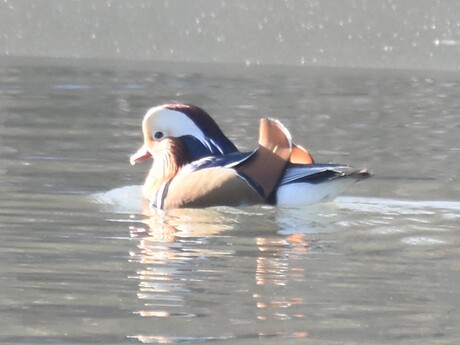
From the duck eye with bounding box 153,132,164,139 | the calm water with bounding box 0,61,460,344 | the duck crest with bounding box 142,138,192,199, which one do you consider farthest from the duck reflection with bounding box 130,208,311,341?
the duck eye with bounding box 153,132,164,139

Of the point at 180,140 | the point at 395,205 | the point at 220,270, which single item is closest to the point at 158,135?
the point at 180,140

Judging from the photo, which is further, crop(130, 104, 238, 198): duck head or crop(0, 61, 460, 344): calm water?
crop(130, 104, 238, 198): duck head

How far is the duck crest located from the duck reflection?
0.43m

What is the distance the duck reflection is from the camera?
16.9 ft

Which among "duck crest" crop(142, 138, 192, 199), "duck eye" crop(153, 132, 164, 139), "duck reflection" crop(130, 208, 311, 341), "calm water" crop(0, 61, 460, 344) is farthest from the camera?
"duck eye" crop(153, 132, 164, 139)

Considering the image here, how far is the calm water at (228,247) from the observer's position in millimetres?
5012

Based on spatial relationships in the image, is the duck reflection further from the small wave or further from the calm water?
the small wave

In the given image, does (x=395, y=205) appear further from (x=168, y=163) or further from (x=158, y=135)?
(x=158, y=135)

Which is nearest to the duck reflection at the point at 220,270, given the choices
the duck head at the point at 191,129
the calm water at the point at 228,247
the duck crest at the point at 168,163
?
the calm water at the point at 228,247

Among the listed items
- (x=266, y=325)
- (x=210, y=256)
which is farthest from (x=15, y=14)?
(x=266, y=325)

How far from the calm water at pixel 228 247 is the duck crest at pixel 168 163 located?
0.54 feet

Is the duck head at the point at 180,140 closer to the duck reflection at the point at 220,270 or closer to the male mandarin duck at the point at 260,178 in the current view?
the male mandarin duck at the point at 260,178

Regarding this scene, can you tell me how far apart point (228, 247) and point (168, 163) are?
1.83 m

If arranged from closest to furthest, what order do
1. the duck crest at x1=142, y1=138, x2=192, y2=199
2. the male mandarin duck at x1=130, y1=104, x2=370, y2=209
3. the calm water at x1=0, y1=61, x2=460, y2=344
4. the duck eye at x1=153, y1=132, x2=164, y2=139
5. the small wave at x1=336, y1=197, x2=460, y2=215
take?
the calm water at x1=0, y1=61, x2=460, y2=344 < the male mandarin duck at x1=130, y1=104, x2=370, y2=209 < the small wave at x1=336, y1=197, x2=460, y2=215 < the duck crest at x1=142, y1=138, x2=192, y2=199 < the duck eye at x1=153, y1=132, x2=164, y2=139
